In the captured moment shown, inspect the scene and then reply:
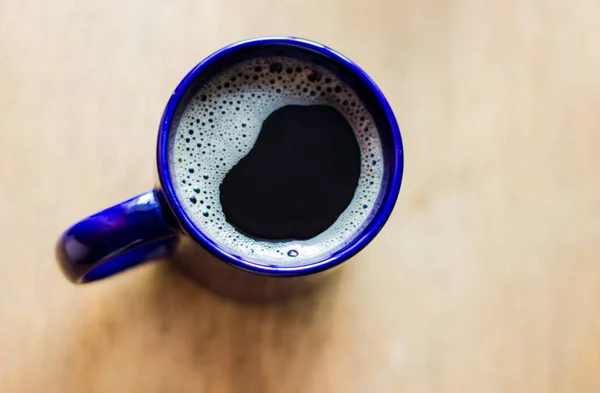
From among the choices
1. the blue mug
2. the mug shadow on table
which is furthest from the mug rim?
the mug shadow on table

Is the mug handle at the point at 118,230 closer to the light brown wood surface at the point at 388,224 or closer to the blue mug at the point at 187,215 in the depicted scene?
the blue mug at the point at 187,215

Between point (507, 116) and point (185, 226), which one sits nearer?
point (185, 226)

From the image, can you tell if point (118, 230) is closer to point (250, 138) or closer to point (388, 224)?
point (250, 138)

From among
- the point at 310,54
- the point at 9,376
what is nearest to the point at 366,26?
the point at 310,54

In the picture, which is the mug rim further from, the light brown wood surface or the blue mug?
the light brown wood surface

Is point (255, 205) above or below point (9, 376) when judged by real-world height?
above

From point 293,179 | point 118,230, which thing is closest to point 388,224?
point 293,179

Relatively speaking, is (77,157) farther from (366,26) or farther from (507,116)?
(507,116)
